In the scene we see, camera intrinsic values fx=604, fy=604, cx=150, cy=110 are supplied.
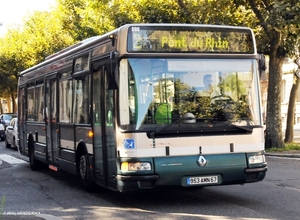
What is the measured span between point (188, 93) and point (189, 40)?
0.91 m

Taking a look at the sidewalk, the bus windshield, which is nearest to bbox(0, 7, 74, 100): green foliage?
the sidewalk

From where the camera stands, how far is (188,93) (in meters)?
9.60

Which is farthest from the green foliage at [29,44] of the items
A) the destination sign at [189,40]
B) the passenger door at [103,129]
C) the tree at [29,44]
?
the destination sign at [189,40]

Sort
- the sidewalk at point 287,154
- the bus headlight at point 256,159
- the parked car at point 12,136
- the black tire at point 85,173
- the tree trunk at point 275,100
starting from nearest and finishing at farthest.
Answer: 1. the bus headlight at point 256,159
2. the black tire at point 85,173
3. the sidewalk at point 287,154
4. the tree trunk at point 275,100
5. the parked car at point 12,136

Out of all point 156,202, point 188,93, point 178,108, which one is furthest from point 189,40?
point 156,202

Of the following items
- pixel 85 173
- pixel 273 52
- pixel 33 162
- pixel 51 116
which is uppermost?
pixel 273 52

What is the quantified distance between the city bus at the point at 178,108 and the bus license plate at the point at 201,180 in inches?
0.6

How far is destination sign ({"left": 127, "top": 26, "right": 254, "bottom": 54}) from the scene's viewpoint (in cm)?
955

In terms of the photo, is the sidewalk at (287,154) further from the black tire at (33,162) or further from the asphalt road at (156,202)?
the black tire at (33,162)

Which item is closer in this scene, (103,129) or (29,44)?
(103,129)

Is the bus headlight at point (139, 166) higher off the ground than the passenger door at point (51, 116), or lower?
lower

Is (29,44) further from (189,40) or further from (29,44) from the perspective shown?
(189,40)

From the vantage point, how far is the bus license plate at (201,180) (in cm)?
950

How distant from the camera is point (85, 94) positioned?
37.9 ft
